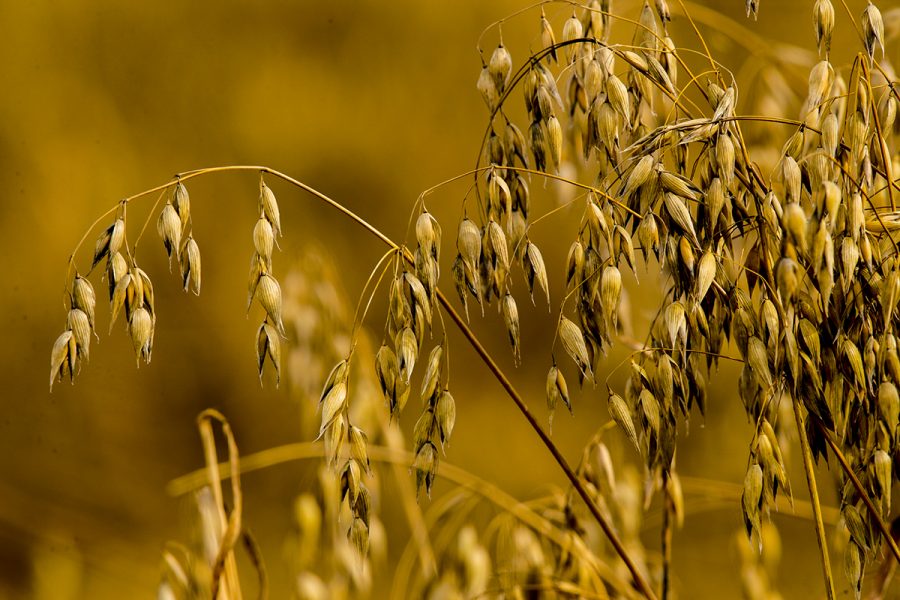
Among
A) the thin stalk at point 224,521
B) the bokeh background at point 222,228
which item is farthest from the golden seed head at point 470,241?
the bokeh background at point 222,228

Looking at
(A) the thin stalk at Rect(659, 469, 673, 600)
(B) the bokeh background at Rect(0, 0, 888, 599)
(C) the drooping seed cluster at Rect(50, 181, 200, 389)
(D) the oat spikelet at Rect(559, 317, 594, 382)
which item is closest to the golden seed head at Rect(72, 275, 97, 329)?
(C) the drooping seed cluster at Rect(50, 181, 200, 389)

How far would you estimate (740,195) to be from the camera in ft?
1.70

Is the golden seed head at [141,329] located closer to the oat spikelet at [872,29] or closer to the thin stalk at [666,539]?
the thin stalk at [666,539]

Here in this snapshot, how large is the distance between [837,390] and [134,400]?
2.77 feet

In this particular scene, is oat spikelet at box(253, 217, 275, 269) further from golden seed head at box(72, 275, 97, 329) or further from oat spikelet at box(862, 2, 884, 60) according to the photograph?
oat spikelet at box(862, 2, 884, 60)

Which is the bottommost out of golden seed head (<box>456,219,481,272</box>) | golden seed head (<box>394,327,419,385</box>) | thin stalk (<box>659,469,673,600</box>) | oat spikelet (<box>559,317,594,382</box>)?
thin stalk (<box>659,469,673,600</box>)

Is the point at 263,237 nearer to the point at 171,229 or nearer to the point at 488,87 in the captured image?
the point at 171,229

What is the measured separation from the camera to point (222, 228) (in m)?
1.11

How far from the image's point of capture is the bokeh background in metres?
1.05

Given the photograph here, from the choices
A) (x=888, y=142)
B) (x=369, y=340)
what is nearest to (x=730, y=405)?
(x=369, y=340)

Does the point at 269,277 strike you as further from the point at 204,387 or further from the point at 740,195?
the point at 204,387

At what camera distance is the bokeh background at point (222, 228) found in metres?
1.05

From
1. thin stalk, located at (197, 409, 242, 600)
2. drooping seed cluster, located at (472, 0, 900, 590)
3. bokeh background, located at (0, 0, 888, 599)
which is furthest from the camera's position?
bokeh background, located at (0, 0, 888, 599)

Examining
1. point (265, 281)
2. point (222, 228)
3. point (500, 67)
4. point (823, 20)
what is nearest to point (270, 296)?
point (265, 281)
